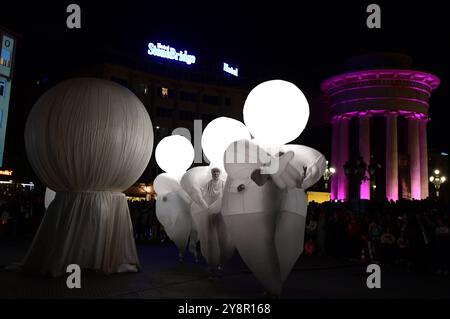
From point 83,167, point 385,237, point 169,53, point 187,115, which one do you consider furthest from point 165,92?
point 83,167

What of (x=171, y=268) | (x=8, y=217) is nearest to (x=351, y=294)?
(x=171, y=268)

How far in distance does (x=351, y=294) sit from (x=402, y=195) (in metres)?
29.4

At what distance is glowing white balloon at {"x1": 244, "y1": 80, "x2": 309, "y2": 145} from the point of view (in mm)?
6770

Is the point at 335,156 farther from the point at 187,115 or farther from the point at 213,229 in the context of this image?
the point at 213,229

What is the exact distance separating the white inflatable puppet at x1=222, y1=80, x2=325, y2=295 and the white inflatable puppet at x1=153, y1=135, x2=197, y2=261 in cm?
429

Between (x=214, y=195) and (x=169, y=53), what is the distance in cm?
4297

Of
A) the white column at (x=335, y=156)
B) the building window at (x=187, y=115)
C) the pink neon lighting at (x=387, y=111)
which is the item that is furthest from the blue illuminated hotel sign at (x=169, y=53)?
the pink neon lighting at (x=387, y=111)

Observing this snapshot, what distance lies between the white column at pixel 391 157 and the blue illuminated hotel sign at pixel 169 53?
25758 mm

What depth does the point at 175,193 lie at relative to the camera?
11.2m

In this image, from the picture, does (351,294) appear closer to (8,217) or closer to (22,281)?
(22,281)

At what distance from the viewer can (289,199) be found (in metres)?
6.62

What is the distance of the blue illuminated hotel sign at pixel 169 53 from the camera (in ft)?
158

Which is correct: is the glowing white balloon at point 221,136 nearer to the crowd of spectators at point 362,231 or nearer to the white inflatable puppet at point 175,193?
the white inflatable puppet at point 175,193

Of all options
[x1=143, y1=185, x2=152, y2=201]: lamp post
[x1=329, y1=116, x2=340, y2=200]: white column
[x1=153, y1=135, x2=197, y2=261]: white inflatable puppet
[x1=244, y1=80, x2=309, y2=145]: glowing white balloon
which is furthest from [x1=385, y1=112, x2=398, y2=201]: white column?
[x1=244, y1=80, x2=309, y2=145]: glowing white balloon
